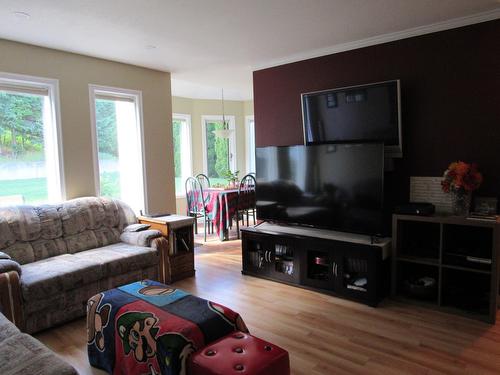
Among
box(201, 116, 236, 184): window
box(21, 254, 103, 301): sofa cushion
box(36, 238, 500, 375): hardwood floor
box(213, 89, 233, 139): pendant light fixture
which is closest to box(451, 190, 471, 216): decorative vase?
box(36, 238, 500, 375): hardwood floor

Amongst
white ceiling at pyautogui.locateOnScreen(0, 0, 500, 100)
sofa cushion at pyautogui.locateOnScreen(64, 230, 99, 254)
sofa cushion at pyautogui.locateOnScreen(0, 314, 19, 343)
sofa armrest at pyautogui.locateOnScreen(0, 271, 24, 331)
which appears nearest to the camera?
sofa cushion at pyautogui.locateOnScreen(0, 314, 19, 343)

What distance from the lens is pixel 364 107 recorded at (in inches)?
138

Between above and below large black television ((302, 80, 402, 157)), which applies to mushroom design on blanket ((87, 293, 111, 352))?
below

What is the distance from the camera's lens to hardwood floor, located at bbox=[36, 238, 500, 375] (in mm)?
2342

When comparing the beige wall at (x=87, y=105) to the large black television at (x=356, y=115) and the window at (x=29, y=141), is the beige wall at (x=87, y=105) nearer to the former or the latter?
the window at (x=29, y=141)

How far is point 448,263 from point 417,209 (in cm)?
49

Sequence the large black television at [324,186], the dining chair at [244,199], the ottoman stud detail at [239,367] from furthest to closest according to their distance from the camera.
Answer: the dining chair at [244,199] → the large black television at [324,186] → the ottoman stud detail at [239,367]

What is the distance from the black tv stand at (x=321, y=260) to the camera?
3.23 meters

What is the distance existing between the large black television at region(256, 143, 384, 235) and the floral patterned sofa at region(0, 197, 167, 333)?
1.30 m

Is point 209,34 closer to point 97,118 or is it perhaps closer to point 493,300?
point 97,118

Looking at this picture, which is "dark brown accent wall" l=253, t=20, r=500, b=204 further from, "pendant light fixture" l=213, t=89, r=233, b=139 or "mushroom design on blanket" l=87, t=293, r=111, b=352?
"pendant light fixture" l=213, t=89, r=233, b=139

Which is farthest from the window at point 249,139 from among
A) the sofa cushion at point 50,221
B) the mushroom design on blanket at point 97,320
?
the mushroom design on blanket at point 97,320

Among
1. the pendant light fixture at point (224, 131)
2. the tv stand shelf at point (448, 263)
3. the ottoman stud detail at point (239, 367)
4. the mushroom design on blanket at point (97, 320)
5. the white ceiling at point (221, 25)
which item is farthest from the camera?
the pendant light fixture at point (224, 131)

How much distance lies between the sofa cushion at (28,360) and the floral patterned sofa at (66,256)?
105cm
